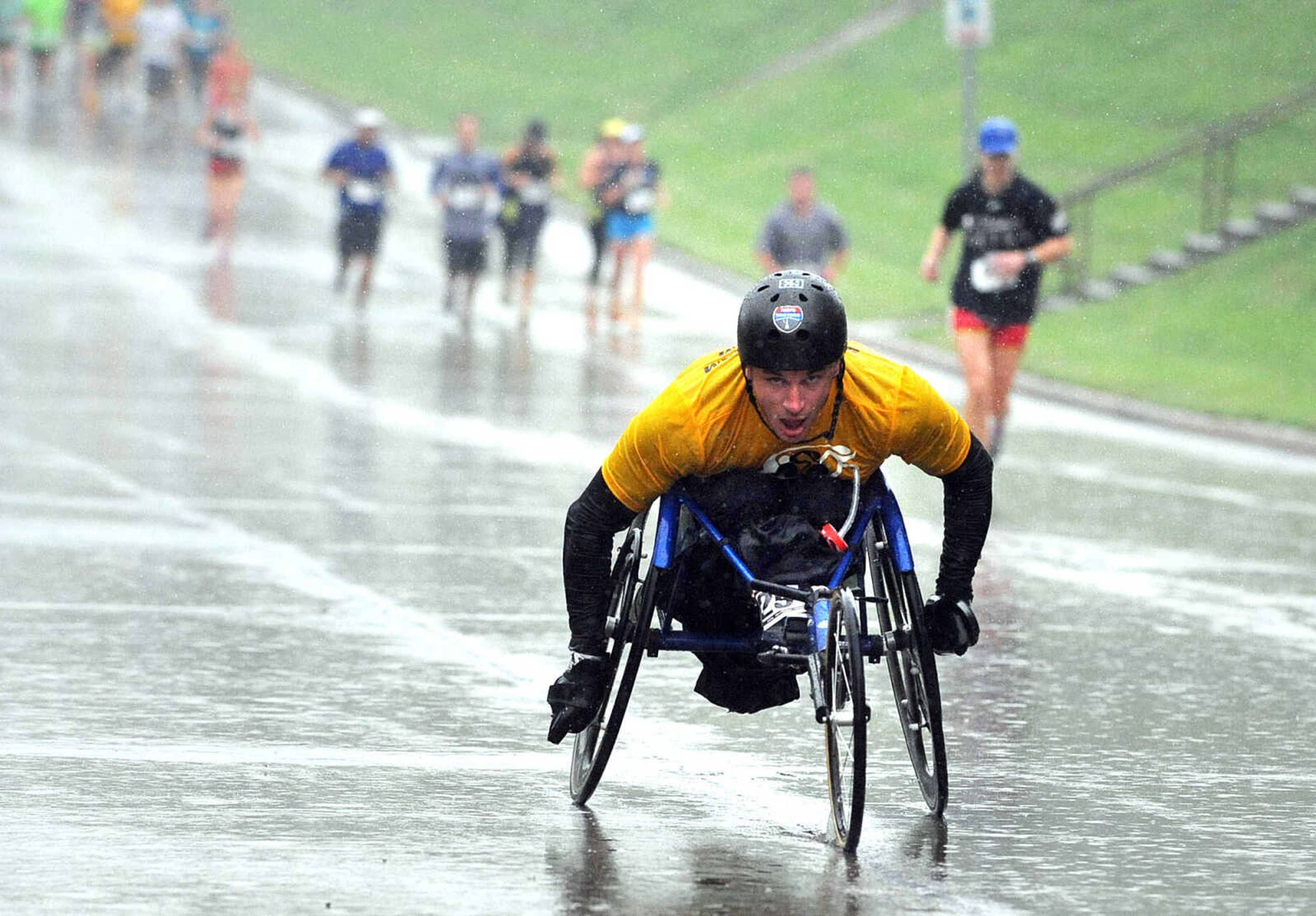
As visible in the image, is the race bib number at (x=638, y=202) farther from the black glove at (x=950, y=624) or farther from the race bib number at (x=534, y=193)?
the black glove at (x=950, y=624)

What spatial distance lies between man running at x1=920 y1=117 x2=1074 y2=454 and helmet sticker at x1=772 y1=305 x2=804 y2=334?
335 inches

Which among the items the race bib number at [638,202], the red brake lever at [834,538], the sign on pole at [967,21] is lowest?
the red brake lever at [834,538]

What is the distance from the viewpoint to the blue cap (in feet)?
48.7

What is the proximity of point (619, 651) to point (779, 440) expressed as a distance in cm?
75

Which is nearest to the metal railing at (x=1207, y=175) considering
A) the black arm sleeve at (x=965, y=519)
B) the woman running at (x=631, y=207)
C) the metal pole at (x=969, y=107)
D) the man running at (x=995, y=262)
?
the metal pole at (x=969, y=107)

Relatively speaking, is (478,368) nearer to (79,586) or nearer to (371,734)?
(79,586)

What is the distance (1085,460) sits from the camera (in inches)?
684

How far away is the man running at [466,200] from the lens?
83.5 ft

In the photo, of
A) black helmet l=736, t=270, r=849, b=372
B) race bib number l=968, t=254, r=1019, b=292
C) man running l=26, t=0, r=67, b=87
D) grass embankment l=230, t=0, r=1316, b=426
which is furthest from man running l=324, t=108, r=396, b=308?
black helmet l=736, t=270, r=849, b=372

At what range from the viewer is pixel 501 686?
904 cm

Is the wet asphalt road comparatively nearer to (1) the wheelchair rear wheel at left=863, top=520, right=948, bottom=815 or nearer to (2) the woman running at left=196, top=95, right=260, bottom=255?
(1) the wheelchair rear wheel at left=863, top=520, right=948, bottom=815

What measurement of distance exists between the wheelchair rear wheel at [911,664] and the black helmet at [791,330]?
653 mm

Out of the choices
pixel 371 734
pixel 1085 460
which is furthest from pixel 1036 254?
pixel 371 734

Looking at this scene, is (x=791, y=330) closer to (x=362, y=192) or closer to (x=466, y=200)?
(x=466, y=200)
